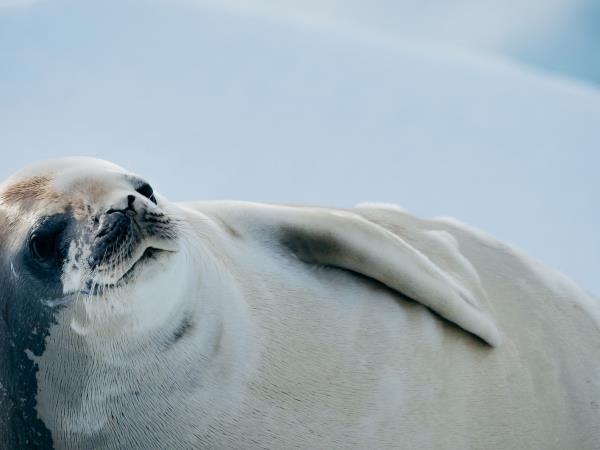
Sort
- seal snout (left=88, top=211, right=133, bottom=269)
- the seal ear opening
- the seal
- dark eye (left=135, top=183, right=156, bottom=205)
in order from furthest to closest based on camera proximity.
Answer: the seal ear opening, dark eye (left=135, top=183, right=156, bottom=205), the seal, seal snout (left=88, top=211, right=133, bottom=269)

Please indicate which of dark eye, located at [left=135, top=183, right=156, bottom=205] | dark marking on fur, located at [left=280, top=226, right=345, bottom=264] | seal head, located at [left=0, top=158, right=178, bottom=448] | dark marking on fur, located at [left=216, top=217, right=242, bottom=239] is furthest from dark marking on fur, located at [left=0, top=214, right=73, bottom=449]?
dark marking on fur, located at [left=280, top=226, right=345, bottom=264]

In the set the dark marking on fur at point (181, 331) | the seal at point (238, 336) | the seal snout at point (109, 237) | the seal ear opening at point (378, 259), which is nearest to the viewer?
the seal snout at point (109, 237)

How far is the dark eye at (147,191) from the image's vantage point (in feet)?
9.55

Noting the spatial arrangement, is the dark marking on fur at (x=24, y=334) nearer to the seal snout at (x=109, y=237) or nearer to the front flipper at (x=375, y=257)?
the seal snout at (x=109, y=237)

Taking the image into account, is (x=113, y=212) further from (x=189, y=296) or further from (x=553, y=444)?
(x=553, y=444)

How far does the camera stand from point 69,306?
2.65 metres

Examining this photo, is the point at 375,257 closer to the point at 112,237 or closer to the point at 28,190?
the point at 112,237

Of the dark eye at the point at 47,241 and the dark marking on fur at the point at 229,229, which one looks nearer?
the dark eye at the point at 47,241

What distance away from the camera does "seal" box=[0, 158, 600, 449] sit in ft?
8.78

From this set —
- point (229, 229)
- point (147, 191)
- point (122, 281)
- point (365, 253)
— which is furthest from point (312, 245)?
point (122, 281)

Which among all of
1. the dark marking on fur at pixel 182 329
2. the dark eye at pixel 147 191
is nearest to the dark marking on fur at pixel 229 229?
the dark eye at pixel 147 191

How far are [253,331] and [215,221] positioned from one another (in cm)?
58

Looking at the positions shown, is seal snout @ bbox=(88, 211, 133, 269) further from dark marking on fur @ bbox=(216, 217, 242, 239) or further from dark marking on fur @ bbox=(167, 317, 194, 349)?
dark marking on fur @ bbox=(216, 217, 242, 239)

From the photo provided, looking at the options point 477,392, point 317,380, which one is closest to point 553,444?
point 477,392
